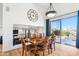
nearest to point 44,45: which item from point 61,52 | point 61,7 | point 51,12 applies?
point 61,52

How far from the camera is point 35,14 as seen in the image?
1892 mm

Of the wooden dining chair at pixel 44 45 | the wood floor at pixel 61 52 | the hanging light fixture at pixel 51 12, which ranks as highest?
the hanging light fixture at pixel 51 12

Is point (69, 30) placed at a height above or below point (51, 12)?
below

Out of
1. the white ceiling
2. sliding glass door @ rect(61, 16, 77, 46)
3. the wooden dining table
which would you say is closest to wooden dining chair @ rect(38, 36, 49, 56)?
the wooden dining table

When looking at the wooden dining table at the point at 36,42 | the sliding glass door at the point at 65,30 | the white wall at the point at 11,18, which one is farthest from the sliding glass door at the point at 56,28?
the white wall at the point at 11,18

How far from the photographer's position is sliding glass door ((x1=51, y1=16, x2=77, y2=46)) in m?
1.81

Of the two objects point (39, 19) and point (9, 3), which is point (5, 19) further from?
point (39, 19)

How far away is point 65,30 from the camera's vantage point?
1.87m

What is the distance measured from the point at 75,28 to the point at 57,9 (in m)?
0.51

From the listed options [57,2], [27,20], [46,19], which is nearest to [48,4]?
[57,2]

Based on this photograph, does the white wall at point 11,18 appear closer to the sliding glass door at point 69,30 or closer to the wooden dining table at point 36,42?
the wooden dining table at point 36,42

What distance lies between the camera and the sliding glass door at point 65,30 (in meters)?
1.81

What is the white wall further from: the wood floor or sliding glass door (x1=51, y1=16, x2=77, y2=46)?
sliding glass door (x1=51, y1=16, x2=77, y2=46)

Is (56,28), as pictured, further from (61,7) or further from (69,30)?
(61,7)
